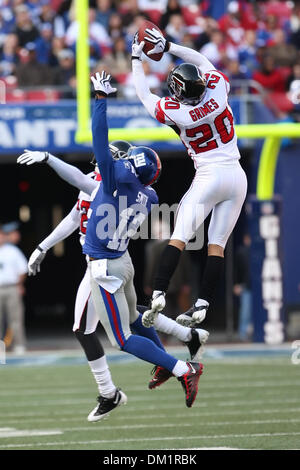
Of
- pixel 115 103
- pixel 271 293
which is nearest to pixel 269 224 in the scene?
pixel 271 293

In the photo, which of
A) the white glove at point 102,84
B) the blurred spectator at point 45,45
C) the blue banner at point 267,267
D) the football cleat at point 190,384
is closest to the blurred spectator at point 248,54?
the blue banner at point 267,267

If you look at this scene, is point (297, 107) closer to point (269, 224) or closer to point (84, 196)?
point (269, 224)

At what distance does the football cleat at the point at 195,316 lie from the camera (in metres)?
7.07

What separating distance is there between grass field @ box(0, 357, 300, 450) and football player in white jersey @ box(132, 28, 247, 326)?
140 cm

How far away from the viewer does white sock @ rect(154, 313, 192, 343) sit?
7.45 metres

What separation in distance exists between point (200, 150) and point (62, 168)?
868 millimetres

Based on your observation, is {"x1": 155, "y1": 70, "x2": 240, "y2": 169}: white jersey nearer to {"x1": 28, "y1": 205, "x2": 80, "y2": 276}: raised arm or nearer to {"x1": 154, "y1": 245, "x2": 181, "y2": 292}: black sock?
{"x1": 154, "y1": 245, "x2": 181, "y2": 292}: black sock

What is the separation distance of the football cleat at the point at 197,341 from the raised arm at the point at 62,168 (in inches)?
45.1

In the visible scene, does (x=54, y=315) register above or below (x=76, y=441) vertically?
below

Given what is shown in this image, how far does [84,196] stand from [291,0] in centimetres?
964

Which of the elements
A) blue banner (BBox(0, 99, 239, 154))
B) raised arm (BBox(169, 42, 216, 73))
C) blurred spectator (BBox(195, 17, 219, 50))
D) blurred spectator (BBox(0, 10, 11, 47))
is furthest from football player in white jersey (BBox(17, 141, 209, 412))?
blurred spectator (BBox(0, 10, 11, 47))

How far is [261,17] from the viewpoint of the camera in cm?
1608

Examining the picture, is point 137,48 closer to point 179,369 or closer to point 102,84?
point 102,84

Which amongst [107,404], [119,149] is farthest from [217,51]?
[107,404]
